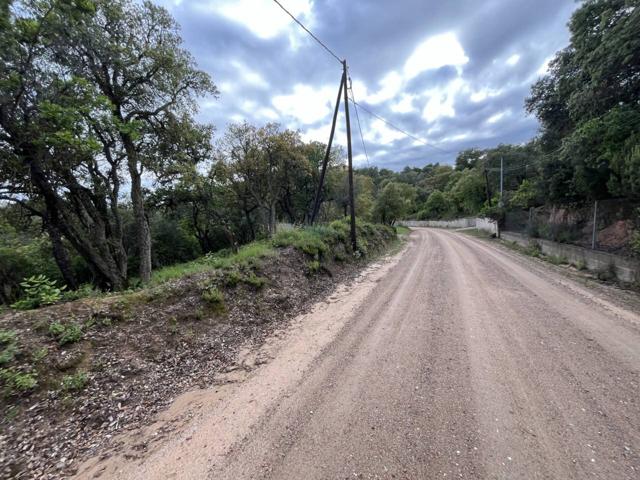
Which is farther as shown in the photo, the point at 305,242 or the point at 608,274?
the point at 305,242

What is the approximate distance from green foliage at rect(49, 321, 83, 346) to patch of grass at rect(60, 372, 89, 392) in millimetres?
512

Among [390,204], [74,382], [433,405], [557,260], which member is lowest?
[557,260]

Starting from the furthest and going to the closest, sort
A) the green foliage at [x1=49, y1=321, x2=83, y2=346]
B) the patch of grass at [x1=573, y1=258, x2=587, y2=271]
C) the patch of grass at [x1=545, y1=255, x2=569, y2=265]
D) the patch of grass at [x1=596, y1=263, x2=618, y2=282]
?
the patch of grass at [x1=545, y1=255, x2=569, y2=265]
the patch of grass at [x1=573, y1=258, x2=587, y2=271]
the patch of grass at [x1=596, y1=263, x2=618, y2=282]
the green foliage at [x1=49, y1=321, x2=83, y2=346]

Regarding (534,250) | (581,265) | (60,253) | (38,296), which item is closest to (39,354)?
(38,296)

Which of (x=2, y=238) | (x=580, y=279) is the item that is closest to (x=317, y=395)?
(x=580, y=279)

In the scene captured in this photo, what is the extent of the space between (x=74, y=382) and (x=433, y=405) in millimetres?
3799

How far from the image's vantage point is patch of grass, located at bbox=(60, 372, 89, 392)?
2701 mm

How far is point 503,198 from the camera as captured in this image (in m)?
A: 19.4

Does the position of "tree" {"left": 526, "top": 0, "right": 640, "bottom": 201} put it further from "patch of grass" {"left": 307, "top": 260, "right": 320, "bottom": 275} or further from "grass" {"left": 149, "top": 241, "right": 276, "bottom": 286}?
"grass" {"left": 149, "top": 241, "right": 276, "bottom": 286}

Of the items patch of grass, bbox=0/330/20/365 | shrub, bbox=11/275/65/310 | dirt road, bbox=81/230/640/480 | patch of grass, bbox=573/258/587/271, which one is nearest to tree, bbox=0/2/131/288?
shrub, bbox=11/275/65/310

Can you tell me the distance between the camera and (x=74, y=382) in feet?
8.98

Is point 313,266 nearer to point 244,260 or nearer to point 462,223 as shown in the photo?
point 244,260

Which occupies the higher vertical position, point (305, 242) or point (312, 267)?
point (305, 242)

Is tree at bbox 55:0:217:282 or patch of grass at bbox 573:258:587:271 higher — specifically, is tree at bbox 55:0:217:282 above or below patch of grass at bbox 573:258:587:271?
above
